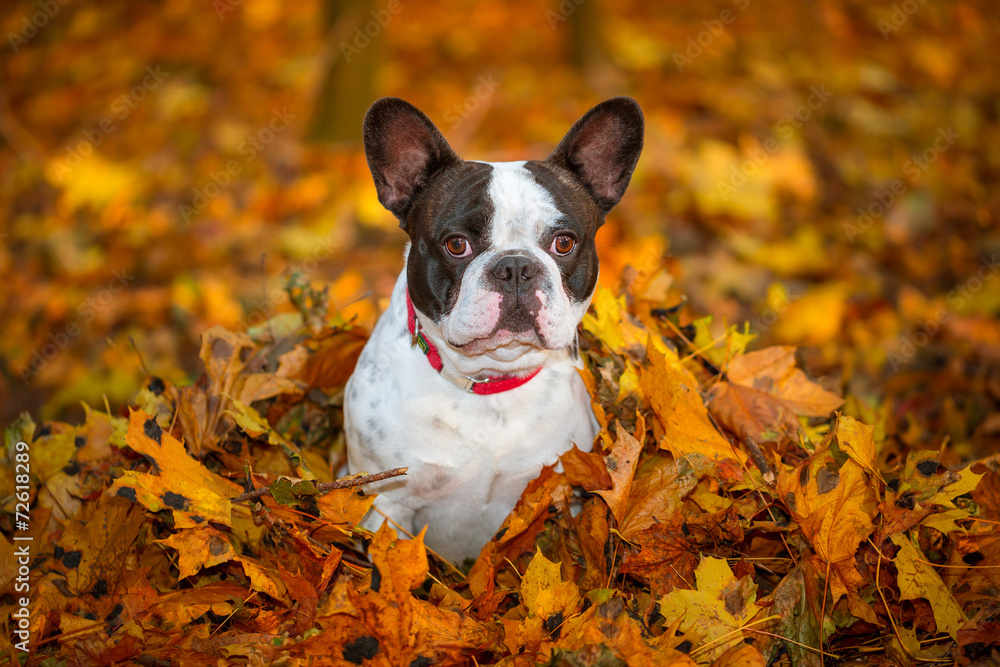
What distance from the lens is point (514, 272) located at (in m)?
2.67

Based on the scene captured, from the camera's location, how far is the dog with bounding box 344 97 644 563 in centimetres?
272

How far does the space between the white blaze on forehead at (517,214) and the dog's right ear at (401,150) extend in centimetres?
34

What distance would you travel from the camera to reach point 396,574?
212 centimetres

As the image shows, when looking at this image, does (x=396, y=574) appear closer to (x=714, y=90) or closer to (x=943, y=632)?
(x=943, y=632)

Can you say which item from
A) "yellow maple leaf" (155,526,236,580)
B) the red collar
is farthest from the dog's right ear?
"yellow maple leaf" (155,526,236,580)

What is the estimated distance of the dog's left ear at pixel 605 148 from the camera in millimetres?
3035

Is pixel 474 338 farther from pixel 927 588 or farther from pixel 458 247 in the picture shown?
pixel 927 588

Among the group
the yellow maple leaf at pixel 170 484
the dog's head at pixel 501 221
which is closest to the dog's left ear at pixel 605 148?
the dog's head at pixel 501 221

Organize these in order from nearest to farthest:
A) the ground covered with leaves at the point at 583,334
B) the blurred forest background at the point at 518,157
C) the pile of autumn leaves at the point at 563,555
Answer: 1. the pile of autumn leaves at the point at 563,555
2. the ground covered with leaves at the point at 583,334
3. the blurred forest background at the point at 518,157

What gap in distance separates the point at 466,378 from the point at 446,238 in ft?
1.69

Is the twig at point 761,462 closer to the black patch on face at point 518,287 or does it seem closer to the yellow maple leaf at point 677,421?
the yellow maple leaf at point 677,421

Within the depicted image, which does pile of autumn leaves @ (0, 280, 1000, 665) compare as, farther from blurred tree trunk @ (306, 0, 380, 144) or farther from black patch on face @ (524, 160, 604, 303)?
blurred tree trunk @ (306, 0, 380, 144)

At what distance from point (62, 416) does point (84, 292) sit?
4.92ft

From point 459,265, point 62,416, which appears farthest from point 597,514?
point 62,416
